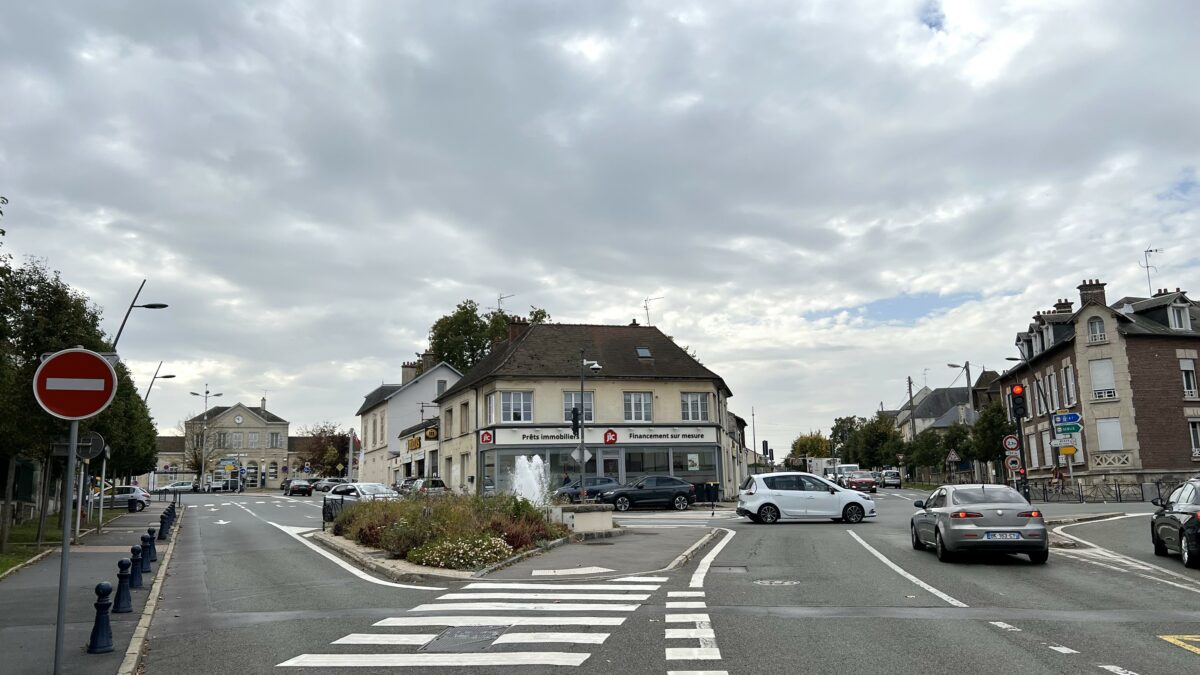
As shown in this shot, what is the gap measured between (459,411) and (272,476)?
61.9 m

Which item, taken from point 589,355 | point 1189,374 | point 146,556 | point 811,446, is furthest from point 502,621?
point 811,446

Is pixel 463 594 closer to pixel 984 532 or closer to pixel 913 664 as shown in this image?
pixel 913 664

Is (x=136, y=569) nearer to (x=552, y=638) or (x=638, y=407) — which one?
(x=552, y=638)

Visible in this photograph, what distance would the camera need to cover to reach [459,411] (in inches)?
2040

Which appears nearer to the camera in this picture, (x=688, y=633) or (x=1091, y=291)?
(x=688, y=633)

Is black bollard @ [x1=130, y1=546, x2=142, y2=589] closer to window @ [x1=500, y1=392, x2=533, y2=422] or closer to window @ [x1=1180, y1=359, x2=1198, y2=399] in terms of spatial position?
window @ [x1=500, y1=392, x2=533, y2=422]

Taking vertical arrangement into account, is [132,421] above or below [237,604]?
above

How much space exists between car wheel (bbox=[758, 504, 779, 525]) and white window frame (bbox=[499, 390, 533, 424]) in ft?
66.5

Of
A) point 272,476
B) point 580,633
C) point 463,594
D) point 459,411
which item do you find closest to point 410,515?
point 463,594

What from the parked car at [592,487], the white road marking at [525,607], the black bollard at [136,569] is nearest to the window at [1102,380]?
the parked car at [592,487]

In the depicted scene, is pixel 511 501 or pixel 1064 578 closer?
pixel 1064 578

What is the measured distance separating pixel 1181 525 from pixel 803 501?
42.3 feet

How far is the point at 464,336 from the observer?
69.2 meters

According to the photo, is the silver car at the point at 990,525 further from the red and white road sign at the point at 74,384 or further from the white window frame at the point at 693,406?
the white window frame at the point at 693,406
